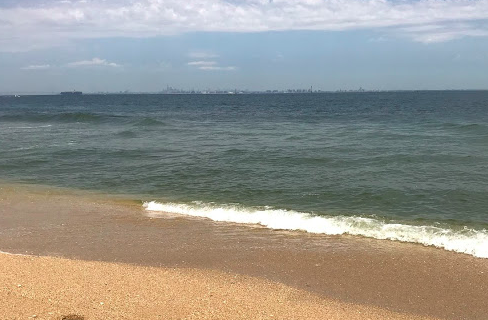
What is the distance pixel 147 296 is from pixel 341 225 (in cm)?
572

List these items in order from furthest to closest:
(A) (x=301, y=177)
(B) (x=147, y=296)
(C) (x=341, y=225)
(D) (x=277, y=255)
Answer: (A) (x=301, y=177), (C) (x=341, y=225), (D) (x=277, y=255), (B) (x=147, y=296)

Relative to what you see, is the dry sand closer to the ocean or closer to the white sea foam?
the white sea foam

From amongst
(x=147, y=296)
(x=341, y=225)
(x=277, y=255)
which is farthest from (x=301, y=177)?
(x=147, y=296)

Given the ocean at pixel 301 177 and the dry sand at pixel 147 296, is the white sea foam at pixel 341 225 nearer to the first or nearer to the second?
the ocean at pixel 301 177

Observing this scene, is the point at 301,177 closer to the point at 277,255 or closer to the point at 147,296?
the point at 277,255

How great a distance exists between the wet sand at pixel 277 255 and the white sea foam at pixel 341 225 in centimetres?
41

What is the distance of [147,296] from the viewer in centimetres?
683

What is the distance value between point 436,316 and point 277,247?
143 inches

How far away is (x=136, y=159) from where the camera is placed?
2197 centimetres

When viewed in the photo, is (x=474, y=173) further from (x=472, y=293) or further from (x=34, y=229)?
(x=34, y=229)

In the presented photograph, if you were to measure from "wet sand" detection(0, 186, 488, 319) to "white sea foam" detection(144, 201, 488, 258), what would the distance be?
0.41 metres

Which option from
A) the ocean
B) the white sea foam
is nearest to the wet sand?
the white sea foam

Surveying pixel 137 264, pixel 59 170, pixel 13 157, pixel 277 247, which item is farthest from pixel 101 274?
pixel 13 157

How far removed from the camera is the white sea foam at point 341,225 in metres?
9.80
